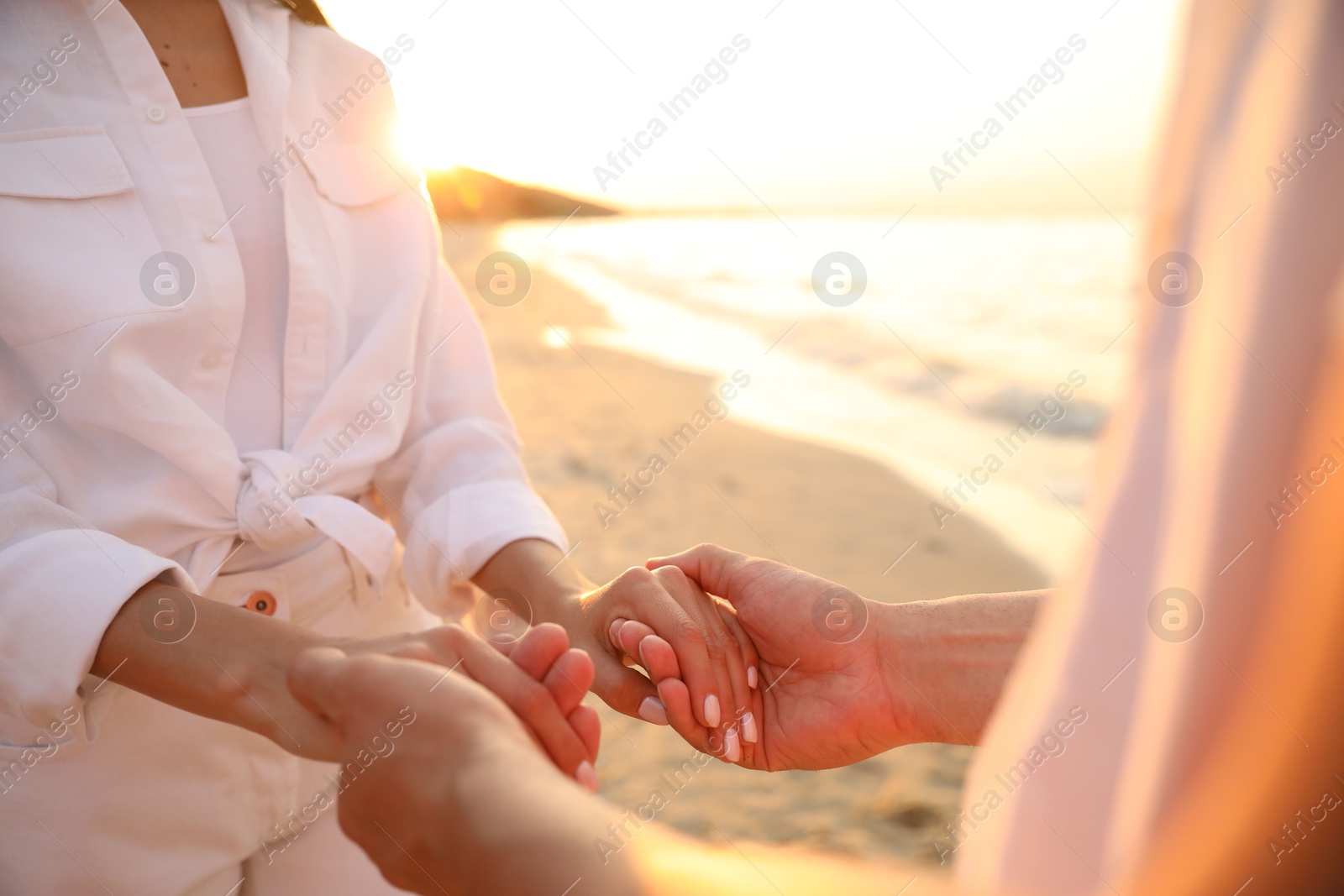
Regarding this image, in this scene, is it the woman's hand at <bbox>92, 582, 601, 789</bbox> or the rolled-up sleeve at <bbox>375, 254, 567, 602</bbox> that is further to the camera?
the rolled-up sleeve at <bbox>375, 254, 567, 602</bbox>

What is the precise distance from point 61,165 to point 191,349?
0.38 meters

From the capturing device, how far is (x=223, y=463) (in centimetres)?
160

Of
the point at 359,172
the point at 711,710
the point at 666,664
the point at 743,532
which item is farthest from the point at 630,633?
the point at 743,532

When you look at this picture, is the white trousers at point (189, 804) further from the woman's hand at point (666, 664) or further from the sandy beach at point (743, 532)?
the sandy beach at point (743, 532)

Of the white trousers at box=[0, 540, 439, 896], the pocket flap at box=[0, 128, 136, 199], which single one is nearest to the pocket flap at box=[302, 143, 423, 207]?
the pocket flap at box=[0, 128, 136, 199]

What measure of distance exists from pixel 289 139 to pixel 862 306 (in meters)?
14.6

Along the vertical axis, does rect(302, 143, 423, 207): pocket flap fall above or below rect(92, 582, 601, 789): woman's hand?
above

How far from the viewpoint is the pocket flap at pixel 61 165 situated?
4.70 ft

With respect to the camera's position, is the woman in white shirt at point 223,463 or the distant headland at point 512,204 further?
the distant headland at point 512,204

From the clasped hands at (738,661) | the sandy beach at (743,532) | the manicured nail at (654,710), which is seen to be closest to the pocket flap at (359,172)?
the clasped hands at (738,661)

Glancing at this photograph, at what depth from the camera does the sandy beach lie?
318 cm

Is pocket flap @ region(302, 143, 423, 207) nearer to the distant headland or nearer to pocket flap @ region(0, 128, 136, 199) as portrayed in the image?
pocket flap @ region(0, 128, 136, 199)

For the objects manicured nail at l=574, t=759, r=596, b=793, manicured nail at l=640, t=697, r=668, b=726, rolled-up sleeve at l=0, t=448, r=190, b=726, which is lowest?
rolled-up sleeve at l=0, t=448, r=190, b=726

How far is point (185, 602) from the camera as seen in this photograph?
4.65 feet
